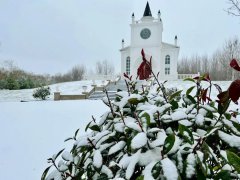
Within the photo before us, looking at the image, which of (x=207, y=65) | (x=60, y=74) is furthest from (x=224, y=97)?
(x=60, y=74)

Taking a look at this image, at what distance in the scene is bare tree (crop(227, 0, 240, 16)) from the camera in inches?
178

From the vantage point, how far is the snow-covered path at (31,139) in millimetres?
3701

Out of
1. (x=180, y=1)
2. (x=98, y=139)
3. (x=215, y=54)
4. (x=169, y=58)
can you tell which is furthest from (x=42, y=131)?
(x=215, y=54)

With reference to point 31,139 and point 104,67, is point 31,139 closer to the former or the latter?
point 31,139

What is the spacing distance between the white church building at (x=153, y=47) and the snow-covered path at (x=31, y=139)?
1826cm

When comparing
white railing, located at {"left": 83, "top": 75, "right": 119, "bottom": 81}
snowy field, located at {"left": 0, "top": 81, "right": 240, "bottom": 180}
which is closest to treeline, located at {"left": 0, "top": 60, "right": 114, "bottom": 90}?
white railing, located at {"left": 83, "top": 75, "right": 119, "bottom": 81}

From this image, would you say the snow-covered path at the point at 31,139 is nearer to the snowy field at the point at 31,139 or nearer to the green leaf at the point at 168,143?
the snowy field at the point at 31,139

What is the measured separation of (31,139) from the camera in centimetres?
524

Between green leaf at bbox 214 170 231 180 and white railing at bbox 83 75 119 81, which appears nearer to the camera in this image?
green leaf at bbox 214 170 231 180

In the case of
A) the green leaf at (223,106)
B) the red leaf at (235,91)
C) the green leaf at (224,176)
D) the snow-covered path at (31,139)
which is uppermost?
the red leaf at (235,91)

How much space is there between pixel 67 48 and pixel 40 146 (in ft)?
139

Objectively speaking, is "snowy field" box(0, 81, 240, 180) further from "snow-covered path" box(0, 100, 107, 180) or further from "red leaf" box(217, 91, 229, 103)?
"red leaf" box(217, 91, 229, 103)

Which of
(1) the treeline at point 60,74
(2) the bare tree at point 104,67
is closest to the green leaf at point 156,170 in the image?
(1) the treeline at point 60,74

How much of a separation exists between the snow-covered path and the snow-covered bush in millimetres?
2834
